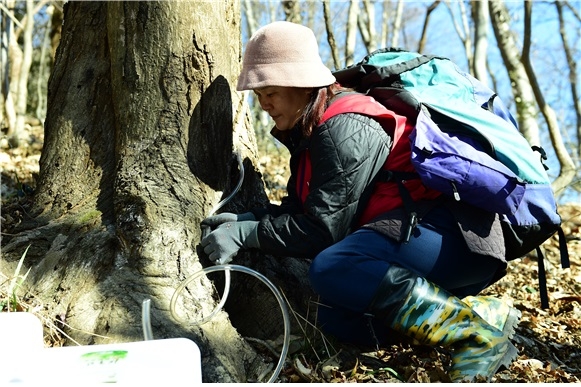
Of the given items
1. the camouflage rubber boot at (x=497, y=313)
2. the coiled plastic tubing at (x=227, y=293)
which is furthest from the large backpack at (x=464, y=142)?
the coiled plastic tubing at (x=227, y=293)

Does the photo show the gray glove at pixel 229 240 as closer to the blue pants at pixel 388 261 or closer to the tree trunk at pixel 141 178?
the tree trunk at pixel 141 178

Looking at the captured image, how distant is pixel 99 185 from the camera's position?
3543mm

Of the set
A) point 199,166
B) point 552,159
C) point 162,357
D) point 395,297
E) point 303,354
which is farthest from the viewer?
point 552,159

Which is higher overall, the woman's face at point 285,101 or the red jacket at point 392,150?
the woman's face at point 285,101

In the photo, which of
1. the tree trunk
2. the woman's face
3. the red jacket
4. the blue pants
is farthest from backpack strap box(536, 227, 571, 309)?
the woman's face

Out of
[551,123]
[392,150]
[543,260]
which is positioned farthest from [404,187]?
[551,123]

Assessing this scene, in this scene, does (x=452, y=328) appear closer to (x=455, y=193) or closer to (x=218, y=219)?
(x=455, y=193)

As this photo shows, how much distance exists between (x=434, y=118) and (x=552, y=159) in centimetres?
1463

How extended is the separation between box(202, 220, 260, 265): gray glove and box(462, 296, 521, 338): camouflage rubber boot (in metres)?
1.14

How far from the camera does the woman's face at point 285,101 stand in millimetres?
3138

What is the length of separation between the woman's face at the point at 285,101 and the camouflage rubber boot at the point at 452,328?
2.97 feet

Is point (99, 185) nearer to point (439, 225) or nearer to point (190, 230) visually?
point (190, 230)

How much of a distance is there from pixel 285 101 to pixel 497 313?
4.74 ft

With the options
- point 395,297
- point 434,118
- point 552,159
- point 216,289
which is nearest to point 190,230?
point 216,289
